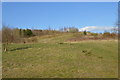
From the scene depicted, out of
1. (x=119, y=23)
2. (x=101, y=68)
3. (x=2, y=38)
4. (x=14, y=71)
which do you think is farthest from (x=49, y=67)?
(x=2, y=38)

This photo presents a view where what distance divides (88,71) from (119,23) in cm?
484

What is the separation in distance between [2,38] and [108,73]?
34.3 ft

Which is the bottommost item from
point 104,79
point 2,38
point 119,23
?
point 104,79

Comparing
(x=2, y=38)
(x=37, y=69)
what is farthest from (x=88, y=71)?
(x=2, y=38)

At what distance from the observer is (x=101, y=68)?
8656 mm

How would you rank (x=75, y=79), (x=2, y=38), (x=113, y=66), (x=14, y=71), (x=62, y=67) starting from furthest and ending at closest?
(x=2, y=38), (x=113, y=66), (x=62, y=67), (x=14, y=71), (x=75, y=79)

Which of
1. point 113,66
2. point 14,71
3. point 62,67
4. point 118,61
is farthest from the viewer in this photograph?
point 118,61

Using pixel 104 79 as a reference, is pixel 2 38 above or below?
above

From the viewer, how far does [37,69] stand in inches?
320

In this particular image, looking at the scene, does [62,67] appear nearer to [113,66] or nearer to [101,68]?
[101,68]

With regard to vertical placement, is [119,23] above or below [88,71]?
above

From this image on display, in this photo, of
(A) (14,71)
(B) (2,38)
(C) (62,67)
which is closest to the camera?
(A) (14,71)

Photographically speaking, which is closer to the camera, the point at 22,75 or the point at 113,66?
the point at 22,75

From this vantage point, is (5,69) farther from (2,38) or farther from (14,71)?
(2,38)
